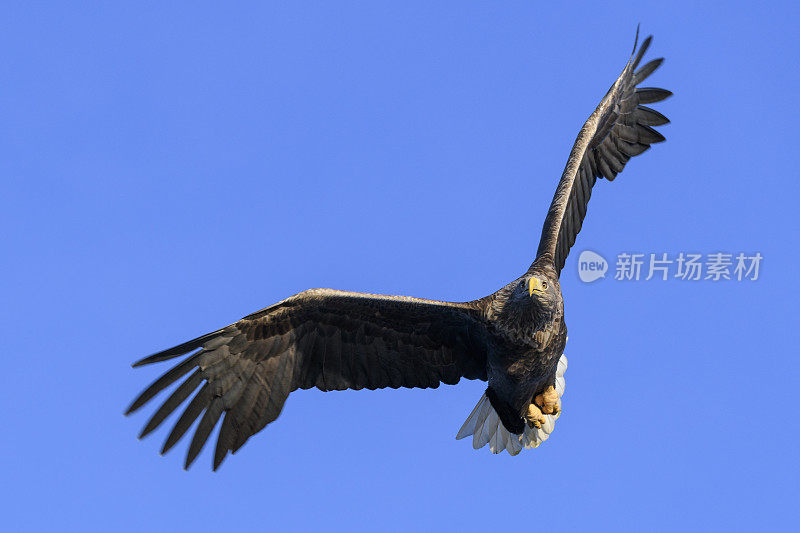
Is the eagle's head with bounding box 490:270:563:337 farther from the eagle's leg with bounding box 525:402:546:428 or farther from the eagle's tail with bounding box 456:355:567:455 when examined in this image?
the eagle's tail with bounding box 456:355:567:455

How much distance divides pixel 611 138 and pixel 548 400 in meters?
2.80

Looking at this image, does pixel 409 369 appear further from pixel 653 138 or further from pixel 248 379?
pixel 653 138

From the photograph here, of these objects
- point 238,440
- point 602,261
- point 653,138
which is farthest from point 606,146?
point 238,440

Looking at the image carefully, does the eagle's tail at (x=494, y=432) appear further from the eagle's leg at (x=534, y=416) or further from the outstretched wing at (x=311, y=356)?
the outstretched wing at (x=311, y=356)

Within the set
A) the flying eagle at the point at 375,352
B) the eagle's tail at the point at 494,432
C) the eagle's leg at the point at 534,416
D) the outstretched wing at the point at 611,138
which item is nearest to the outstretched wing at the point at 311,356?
the flying eagle at the point at 375,352

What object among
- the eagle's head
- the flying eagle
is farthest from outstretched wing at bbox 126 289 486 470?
the eagle's head

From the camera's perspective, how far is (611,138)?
398 inches

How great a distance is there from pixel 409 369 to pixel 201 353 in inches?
70.3

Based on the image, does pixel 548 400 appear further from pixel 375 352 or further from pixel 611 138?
pixel 611 138

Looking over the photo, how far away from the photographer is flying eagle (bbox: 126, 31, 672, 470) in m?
8.09

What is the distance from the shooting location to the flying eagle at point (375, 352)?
26.6ft

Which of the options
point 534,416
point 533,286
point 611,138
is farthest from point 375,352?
point 611,138

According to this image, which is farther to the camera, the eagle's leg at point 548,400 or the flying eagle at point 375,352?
the eagle's leg at point 548,400

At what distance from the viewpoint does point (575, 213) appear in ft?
31.6
